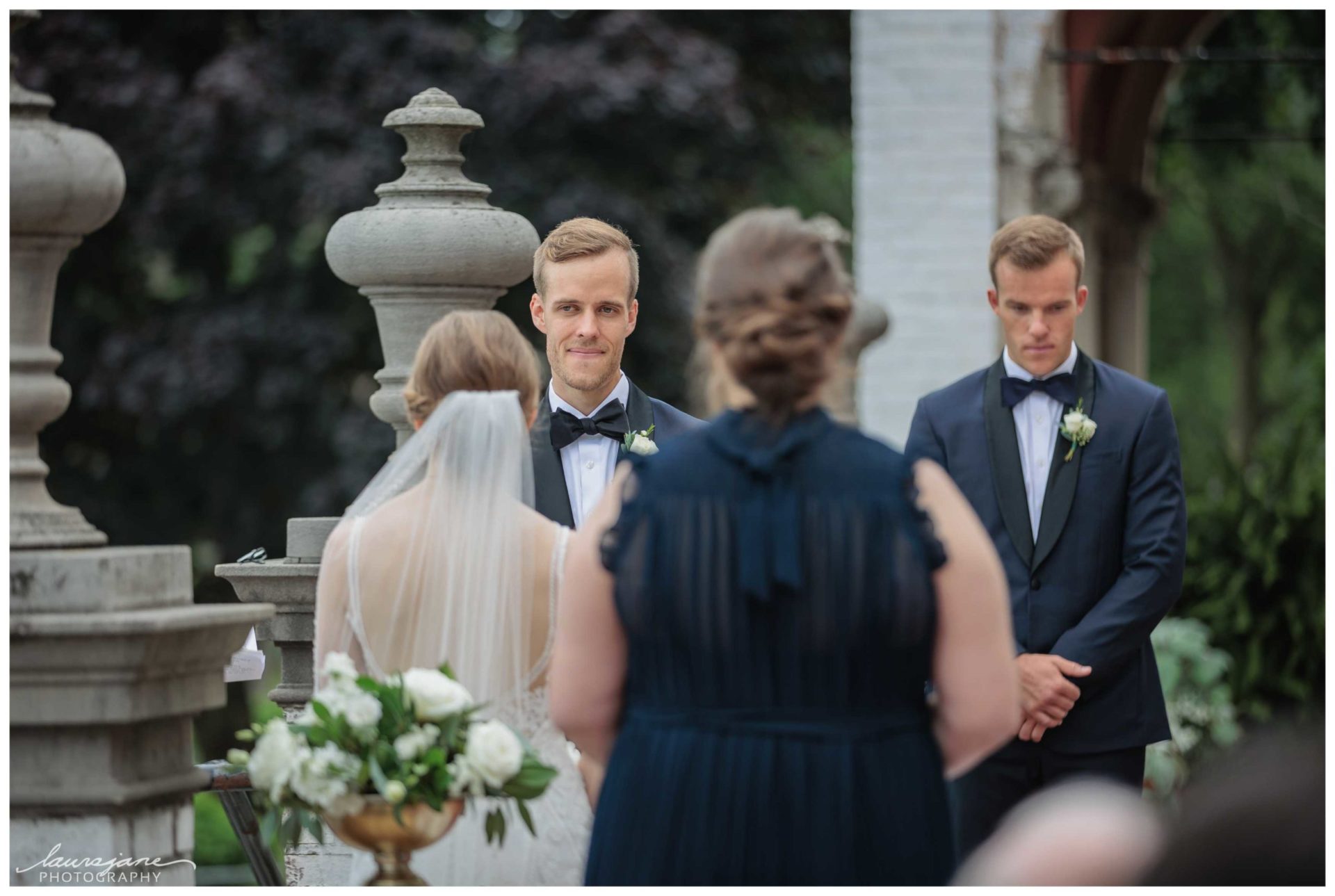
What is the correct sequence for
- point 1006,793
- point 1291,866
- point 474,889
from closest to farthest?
point 1291,866
point 474,889
point 1006,793

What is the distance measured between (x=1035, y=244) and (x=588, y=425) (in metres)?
1.14

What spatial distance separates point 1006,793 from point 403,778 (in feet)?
5.54

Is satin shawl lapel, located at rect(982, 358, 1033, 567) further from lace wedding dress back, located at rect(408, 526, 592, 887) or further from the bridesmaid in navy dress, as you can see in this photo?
the bridesmaid in navy dress

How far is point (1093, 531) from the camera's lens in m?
4.43

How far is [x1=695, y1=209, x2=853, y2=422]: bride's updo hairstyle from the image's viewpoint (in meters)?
2.89

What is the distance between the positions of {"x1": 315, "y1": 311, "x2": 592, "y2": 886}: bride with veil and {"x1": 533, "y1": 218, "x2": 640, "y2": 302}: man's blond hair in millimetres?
847

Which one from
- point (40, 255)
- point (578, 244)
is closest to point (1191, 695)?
point (578, 244)

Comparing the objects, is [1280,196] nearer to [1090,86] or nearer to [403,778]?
[1090,86]

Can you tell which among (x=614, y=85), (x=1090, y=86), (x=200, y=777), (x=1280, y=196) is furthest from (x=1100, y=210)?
(x=200, y=777)

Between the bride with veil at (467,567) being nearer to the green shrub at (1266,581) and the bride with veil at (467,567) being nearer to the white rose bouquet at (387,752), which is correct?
the white rose bouquet at (387,752)

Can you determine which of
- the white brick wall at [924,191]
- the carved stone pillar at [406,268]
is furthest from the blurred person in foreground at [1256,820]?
the white brick wall at [924,191]

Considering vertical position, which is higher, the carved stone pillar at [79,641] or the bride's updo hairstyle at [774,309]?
the bride's updo hairstyle at [774,309]

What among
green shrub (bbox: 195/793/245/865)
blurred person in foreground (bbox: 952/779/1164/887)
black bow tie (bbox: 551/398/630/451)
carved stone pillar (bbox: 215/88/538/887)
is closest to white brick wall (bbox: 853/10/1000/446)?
green shrub (bbox: 195/793/245/865)

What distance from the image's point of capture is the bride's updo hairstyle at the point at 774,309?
2891 millimetres
